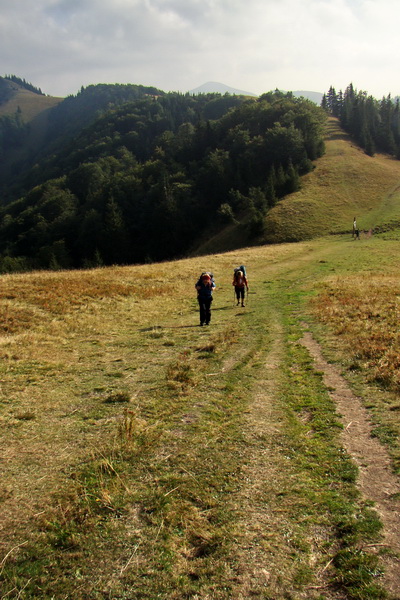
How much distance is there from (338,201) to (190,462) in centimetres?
7636

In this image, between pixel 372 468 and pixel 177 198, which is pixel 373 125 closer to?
pixel 177 198

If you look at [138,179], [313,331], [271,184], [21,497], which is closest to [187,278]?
[313,331]

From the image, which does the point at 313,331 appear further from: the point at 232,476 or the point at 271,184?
the point at 271,184

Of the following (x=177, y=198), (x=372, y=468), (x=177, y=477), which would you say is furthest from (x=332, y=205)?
(x=177, y=477)

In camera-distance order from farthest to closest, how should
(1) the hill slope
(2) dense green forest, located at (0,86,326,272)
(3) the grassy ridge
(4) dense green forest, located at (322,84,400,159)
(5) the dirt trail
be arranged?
(4) dense green forest, located at (322,84,400,159) → (2) dense green forest, located at (0,86,326,272) → (1) the hill slope → (5) the dirt trail → (3) the grassy ridge

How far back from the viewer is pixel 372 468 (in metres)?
5.57

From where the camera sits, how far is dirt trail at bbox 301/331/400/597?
411cm

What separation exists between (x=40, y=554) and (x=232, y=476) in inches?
109

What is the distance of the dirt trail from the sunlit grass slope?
5534cm

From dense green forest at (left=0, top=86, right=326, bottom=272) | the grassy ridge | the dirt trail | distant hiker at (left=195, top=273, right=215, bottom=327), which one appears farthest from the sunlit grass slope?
the dirt trail

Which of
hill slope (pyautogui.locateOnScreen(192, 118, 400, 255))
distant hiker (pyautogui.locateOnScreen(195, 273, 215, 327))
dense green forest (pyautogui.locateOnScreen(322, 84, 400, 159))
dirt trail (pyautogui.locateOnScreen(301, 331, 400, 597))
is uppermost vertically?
dense green forest (pyautogui.locateOnScreen(322, 84, 400, 159))

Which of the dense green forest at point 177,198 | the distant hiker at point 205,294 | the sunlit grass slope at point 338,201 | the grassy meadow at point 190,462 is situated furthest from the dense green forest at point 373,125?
the grassy meadow at point 190,462

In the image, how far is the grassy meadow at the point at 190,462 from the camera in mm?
3893

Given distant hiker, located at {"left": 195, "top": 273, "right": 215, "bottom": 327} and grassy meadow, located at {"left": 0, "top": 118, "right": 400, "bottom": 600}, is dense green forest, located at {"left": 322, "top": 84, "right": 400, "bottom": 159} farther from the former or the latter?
grassy meadow, located at {"left": 0, "top": 118, "right": 400, "bottom": 600}
